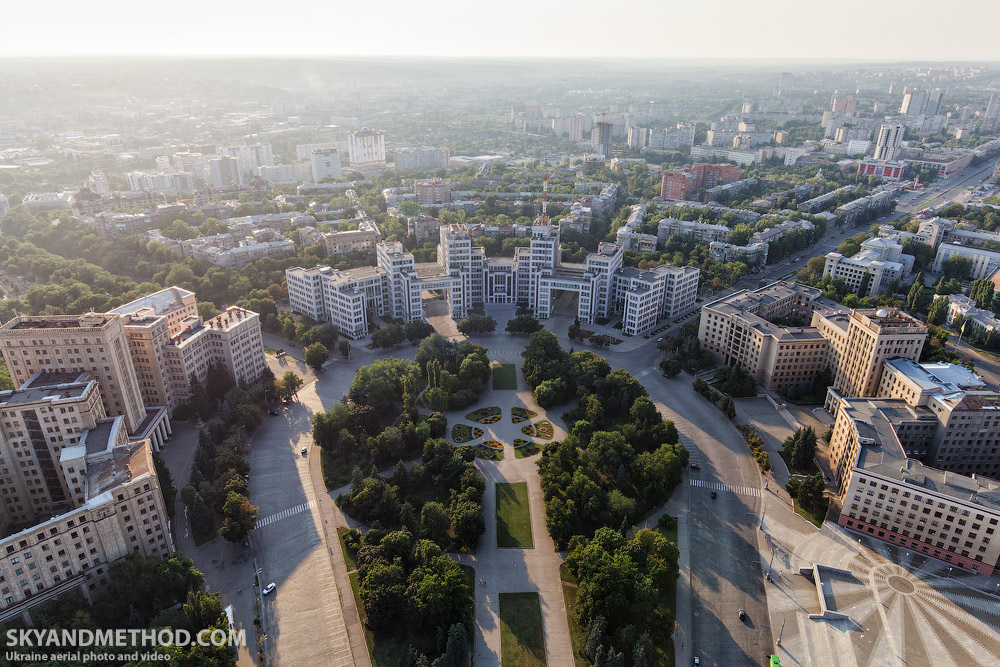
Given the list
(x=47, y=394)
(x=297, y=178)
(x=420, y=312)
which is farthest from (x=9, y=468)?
(x=297, y=178)

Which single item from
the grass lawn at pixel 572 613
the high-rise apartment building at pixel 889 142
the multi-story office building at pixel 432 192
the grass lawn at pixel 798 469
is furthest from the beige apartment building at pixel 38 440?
the high-rise apartment building at pixel 889 142

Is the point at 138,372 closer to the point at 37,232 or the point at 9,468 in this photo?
the point at 9,468

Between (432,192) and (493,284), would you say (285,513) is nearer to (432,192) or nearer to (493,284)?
(493,284)

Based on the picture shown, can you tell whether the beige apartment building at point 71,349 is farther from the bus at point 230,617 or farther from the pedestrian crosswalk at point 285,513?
the bus at point 230,617

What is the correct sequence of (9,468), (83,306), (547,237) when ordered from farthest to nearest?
(547,237) < (83,306) < (9,468)

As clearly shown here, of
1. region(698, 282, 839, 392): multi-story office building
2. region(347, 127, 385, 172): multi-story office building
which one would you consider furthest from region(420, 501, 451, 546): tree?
region(347, 127, 385, 172): multi-story office building

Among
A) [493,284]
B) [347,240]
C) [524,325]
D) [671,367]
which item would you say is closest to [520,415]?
[524,325]
